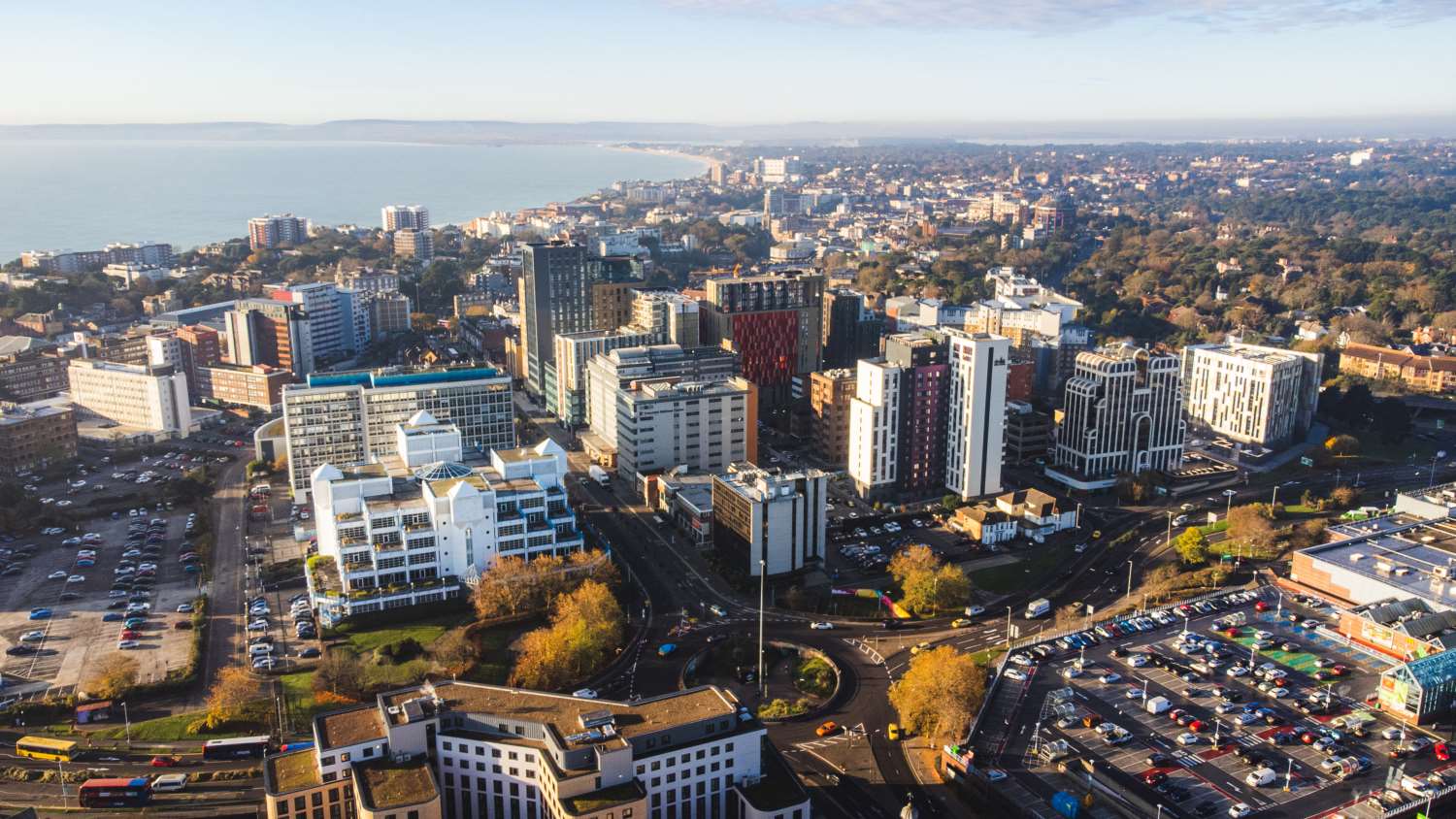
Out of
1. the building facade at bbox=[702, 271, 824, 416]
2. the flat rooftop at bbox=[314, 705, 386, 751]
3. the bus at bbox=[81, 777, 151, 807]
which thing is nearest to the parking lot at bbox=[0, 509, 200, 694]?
the bus at bbox=[81, 777, 151, 807]

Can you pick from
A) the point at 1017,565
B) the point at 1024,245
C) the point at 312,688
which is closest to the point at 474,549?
the point at 312,688

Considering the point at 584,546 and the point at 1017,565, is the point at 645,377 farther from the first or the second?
the point at 1017,565

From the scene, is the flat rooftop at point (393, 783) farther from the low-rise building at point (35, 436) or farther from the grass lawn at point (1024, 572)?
the low-rise building at point (35, 436)

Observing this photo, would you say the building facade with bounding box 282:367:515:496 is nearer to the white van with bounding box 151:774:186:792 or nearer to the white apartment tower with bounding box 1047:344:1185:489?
the white van with bounding box 151:774:186:792

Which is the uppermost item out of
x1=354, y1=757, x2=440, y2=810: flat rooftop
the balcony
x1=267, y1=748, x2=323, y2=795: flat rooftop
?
x1=354, y1=757, x2=440, y2=810: flat rooftop

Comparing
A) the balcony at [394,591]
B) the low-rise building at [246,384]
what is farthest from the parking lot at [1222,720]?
the low-rise building at [246,384]

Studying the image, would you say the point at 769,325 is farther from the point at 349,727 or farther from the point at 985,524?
the point at 349,727

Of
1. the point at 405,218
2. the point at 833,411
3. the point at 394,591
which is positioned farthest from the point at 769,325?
the point at 405,218
